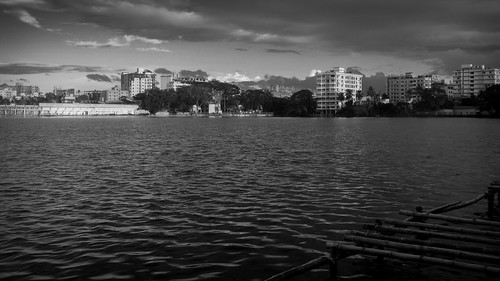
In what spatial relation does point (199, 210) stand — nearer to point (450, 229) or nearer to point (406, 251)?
point (406, 251)

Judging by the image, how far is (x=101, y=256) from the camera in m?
15.8

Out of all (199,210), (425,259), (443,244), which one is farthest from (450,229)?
(199,210)

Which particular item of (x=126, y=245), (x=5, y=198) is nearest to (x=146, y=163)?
(x=5, y=198)

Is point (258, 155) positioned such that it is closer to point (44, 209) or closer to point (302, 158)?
point (302, 158)

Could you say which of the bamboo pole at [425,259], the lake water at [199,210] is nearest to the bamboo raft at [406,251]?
the bamboo pole at [425,259]

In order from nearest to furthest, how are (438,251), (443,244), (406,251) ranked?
1. (438,251)
2. (443,244)
3. (406,251)

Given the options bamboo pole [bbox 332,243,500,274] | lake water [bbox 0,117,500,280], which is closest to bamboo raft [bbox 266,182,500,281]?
bamboo pole [bbox 332,243,500,274]

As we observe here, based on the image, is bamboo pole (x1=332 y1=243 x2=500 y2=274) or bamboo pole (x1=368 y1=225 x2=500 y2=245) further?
bamboo pole (x1=368 y1=225 x2=500 y2=245)

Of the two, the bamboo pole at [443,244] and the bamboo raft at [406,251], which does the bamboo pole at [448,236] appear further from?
the bamboo pole at [443,244]

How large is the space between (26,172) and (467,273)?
35.3 m

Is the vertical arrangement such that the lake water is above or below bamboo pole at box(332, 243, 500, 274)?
below

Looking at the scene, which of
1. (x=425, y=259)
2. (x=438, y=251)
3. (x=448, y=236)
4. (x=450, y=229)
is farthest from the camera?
(x=450, y=229)

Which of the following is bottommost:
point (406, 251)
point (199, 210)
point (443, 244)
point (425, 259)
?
point (199, 210)

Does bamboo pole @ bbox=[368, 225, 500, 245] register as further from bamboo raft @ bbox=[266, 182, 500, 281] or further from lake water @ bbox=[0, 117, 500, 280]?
lake water @ bbox=[0, 117, 500, 280]
